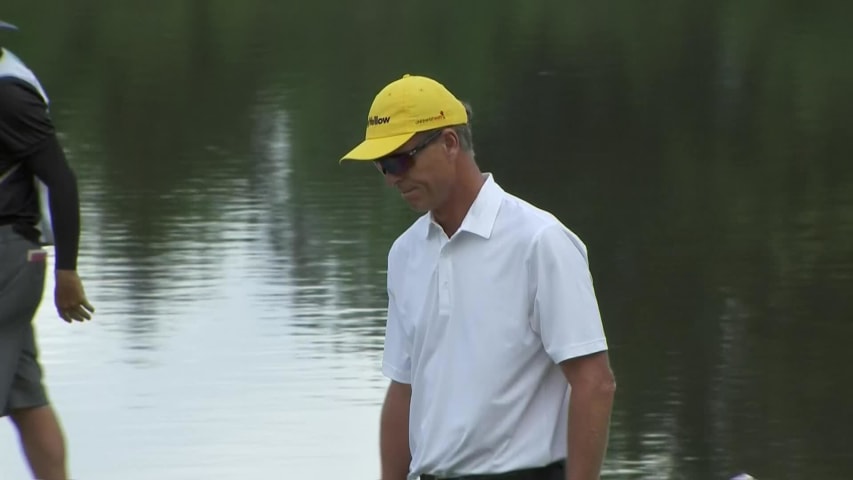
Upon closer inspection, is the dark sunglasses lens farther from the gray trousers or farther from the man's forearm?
the gray trousers

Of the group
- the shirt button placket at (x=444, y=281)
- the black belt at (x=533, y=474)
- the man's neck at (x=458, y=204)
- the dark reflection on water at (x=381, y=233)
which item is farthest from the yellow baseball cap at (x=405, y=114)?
the dark reflection on water at (x=381, y=233)

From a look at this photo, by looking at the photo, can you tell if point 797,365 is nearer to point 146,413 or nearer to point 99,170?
point 146,413

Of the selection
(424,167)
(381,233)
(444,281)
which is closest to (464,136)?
(424,167)

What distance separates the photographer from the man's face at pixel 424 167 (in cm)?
339

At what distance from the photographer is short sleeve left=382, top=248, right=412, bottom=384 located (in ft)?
11.9

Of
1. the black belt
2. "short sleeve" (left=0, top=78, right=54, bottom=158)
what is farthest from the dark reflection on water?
the black belt

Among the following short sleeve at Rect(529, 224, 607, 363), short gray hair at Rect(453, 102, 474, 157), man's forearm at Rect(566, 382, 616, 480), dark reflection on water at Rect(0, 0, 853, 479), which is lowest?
dark reflection on water at Rect(0, 0, 853, 479)

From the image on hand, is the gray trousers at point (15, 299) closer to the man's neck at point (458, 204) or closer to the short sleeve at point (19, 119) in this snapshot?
the short sleeve at point (19, 119)

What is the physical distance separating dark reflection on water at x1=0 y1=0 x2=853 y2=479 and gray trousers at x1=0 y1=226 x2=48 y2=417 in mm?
1159

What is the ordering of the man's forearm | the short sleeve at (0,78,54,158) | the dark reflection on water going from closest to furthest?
the man's forearm, the short sleeve at (0,78,54,158), the dark reflection on water

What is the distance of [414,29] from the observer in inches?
864

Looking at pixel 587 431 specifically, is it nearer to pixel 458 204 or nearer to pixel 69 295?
pixel 458 204

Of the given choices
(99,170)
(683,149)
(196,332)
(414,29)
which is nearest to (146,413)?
(196,332)

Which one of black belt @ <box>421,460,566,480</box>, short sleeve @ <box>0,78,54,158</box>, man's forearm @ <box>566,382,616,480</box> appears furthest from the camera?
short sleeve @ <box>0,78,54,158</box>
